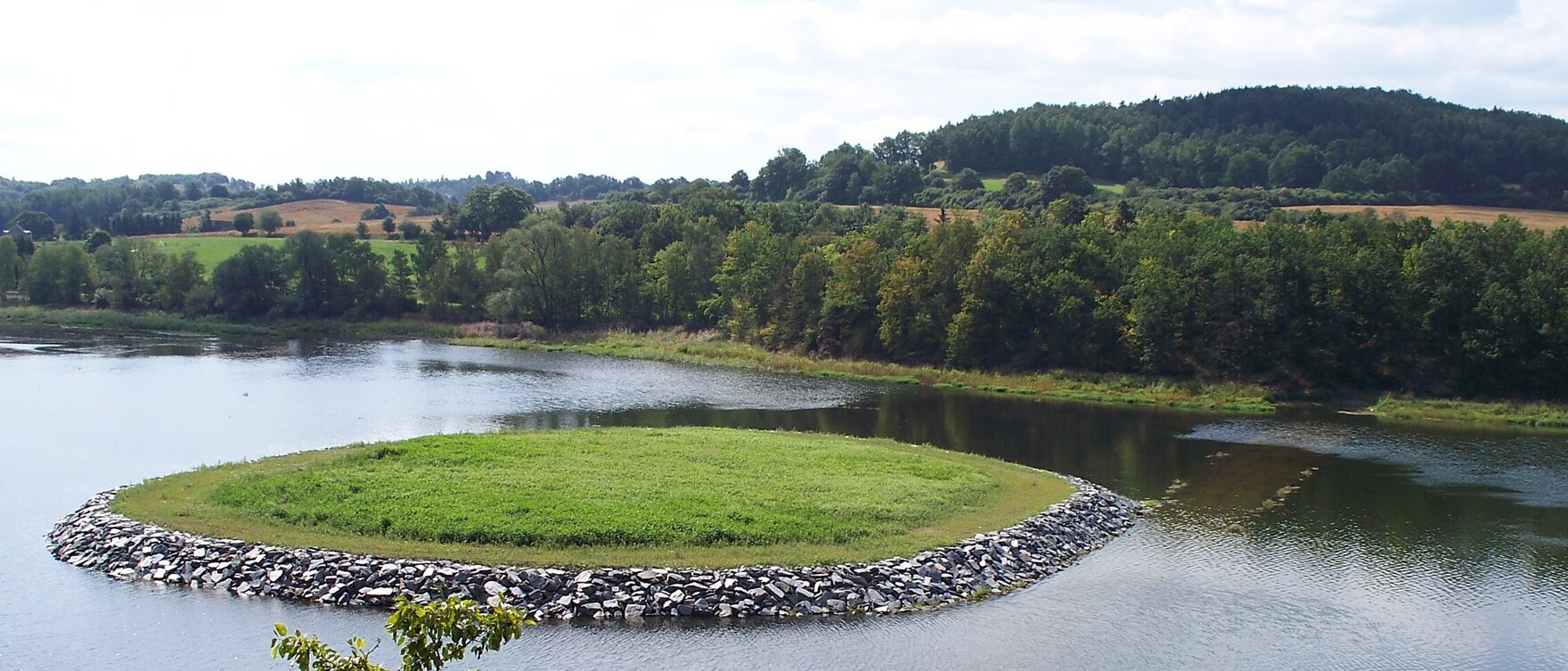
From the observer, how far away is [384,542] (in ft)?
95.2

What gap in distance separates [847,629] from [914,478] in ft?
41.5

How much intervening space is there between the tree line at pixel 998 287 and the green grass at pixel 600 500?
32654 millimetres

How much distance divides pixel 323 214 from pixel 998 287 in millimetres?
129895

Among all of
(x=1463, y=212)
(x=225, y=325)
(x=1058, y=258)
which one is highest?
(x=1463, y=212)


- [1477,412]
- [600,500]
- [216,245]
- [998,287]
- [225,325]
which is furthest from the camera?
[216,245]

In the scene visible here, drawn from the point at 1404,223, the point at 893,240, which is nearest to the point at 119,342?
the point at 893,240

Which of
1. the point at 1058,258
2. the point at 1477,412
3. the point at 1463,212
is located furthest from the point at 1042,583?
the point at 1463,212

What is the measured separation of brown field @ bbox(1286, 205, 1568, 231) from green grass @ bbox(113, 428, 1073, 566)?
78.8 m

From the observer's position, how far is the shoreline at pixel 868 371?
60594mm

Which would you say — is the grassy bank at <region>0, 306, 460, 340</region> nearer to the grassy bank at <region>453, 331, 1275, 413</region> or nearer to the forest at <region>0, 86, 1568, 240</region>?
the grassy bank at <region>453, 331, 1275, 413</region>

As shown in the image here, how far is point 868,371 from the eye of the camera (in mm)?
77875

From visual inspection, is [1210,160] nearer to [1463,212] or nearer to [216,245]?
[1463,212]


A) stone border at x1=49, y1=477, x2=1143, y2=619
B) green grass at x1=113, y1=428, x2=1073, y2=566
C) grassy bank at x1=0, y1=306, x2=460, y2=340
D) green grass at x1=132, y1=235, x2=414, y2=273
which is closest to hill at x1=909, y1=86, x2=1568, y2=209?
green grass at x1=132, y1=235, x2=414, y2=273

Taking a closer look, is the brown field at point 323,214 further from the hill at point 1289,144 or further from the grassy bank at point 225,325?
the hill at point 1289,144
